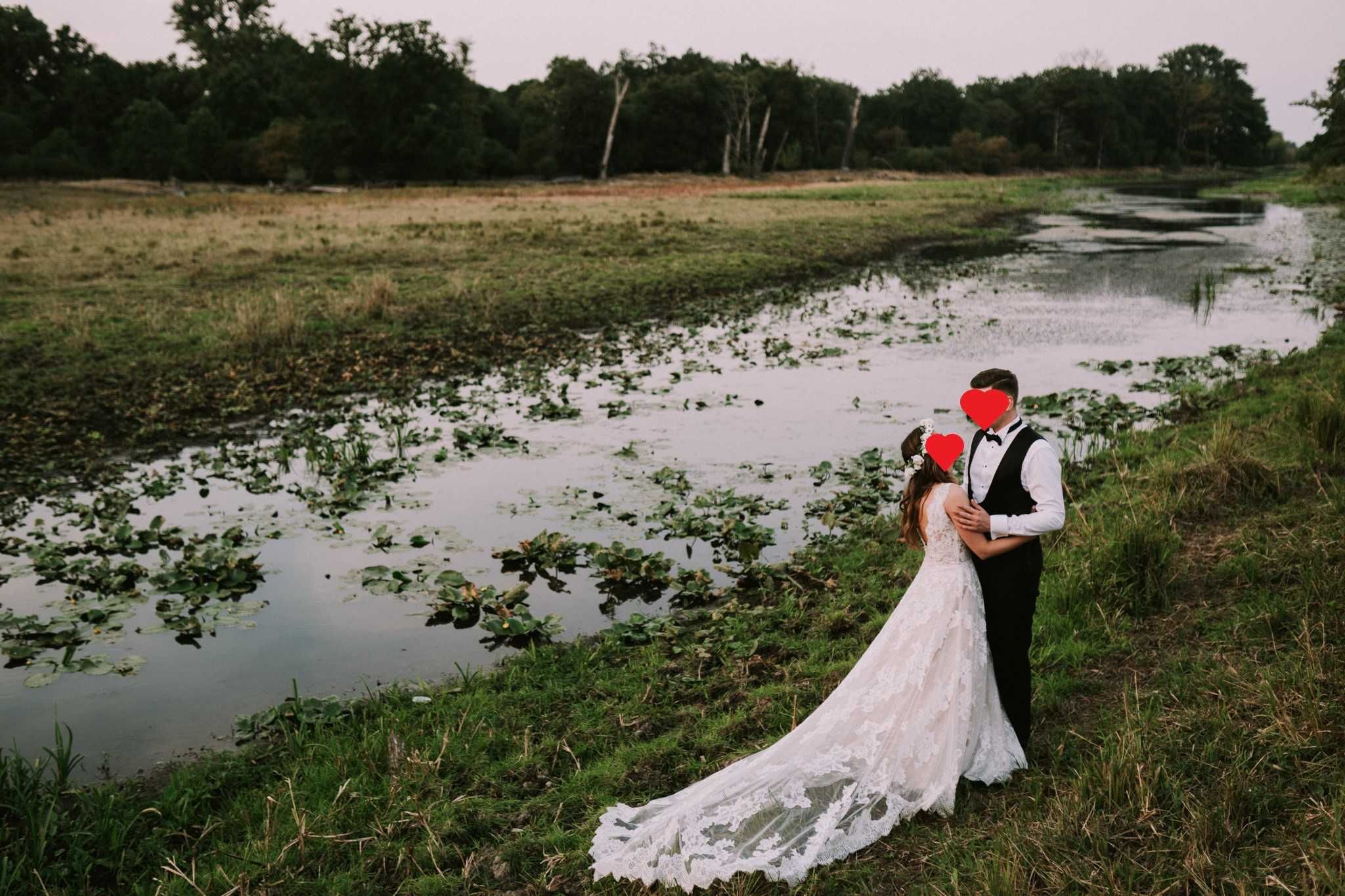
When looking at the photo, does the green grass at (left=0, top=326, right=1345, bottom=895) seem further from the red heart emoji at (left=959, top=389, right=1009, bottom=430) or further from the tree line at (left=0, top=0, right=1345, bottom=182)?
the tree line at (left=0, top=0, right=1345, bottom=182)

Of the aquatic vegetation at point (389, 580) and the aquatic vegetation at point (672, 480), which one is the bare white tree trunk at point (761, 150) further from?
the aquatic vegetation at point (389, 580)

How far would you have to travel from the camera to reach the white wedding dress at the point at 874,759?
14.2 feet

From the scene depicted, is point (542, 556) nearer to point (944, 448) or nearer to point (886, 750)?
point (886, 750)

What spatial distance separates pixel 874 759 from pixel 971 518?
1281mm

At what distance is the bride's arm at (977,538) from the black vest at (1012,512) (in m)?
0.12

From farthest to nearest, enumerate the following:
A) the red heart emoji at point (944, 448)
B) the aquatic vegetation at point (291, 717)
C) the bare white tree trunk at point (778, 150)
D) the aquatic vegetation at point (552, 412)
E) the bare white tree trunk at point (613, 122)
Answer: the bare white tree trunk at point (778, 150) < the bare white tree trunk at point (613, 122) < the aquatic vegetation at point (552, 412) < the aquatic vegetation at point (291, 717) < the red heart emoji at point (944, 448)

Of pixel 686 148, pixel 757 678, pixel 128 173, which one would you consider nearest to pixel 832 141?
pixel 686 148

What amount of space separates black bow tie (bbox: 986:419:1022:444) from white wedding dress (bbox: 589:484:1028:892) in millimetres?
408

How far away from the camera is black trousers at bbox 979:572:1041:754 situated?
4.75 m

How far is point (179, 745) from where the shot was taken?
617 centimetres

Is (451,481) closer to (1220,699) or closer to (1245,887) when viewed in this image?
(1220,699)

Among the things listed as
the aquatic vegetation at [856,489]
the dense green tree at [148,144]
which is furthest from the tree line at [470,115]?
the aquatic vegetation at [856,489]

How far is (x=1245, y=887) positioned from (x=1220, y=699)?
1.83 m

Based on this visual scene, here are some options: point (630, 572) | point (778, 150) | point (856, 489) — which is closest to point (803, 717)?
point (630, 572)
